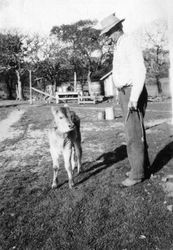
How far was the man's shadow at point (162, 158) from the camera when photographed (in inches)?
234

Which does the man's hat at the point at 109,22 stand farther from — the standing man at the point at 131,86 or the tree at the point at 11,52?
the tree at the point at 11,52

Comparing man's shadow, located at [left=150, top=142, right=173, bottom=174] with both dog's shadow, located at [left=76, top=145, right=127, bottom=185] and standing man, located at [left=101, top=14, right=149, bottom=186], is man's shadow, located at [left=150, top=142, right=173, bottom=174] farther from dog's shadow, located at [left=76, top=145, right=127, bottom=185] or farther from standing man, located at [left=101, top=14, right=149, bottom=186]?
dog's shadow, located at [left=76, top=145, right=127, bottom=185]

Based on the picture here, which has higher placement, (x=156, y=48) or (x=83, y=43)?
(x=83, y=43)

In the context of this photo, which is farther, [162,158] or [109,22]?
[162,158]

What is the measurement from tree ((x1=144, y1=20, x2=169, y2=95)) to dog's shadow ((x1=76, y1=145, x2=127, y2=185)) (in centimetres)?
3620

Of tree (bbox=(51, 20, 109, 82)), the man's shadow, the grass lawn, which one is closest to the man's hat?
the grass lawn

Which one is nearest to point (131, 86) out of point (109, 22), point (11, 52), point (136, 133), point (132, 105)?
point (132, 105)

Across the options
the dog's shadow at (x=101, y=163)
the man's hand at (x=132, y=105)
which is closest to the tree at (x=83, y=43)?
the dog's shadow at (x=101, y=163)

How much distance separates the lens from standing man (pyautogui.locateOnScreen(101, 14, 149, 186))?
4602mm

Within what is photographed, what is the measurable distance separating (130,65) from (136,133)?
1.31m

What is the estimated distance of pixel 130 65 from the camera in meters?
4.65

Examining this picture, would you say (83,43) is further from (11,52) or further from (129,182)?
(129,182)

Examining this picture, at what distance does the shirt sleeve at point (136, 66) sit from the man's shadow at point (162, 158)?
2123 mm

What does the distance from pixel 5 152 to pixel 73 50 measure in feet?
146
